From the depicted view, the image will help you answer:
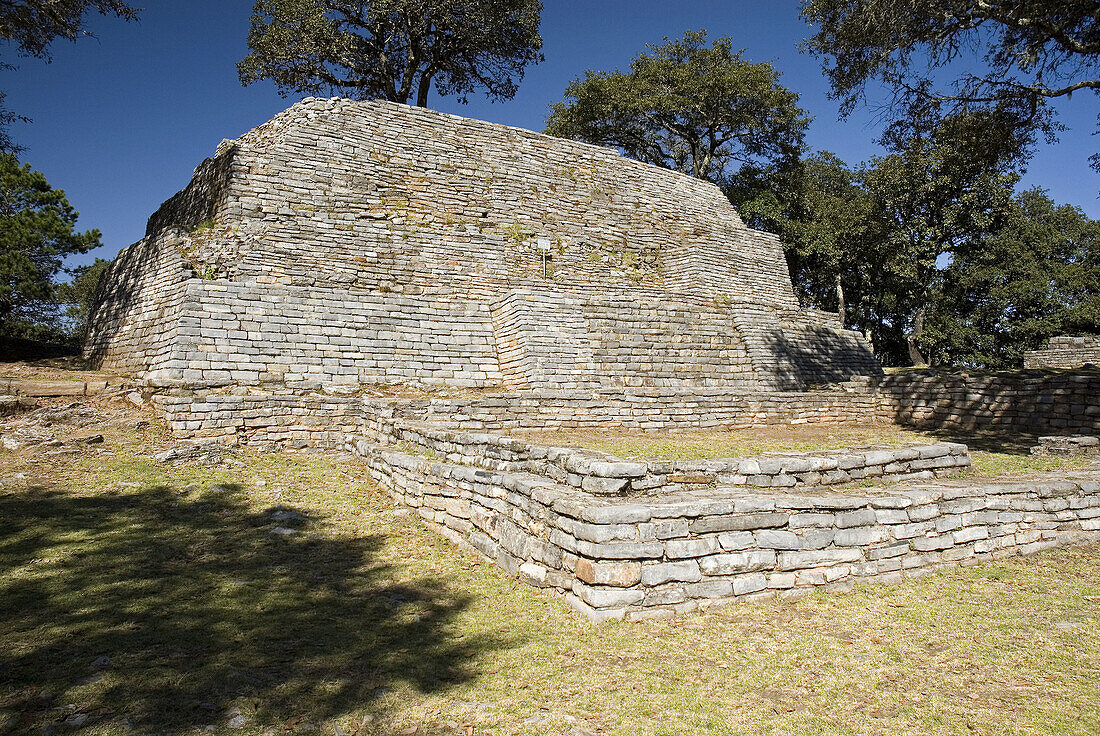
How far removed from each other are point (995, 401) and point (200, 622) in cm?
1525

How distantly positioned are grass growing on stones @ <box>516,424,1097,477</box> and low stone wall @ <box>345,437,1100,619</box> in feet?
4.15

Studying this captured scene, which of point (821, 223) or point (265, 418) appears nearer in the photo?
point (265, 418)

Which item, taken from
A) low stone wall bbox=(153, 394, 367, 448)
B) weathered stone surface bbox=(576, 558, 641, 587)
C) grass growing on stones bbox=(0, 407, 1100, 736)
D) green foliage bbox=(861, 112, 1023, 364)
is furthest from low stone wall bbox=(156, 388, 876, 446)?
green foliage bbox=(861, 112, 1023, 364)

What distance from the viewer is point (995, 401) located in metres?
13.4

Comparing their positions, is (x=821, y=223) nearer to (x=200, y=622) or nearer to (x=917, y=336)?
(x=917, y=336)

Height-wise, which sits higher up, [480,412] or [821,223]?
[821,223]

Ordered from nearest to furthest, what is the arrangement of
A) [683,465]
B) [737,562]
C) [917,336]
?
[737,562] < [683,465] < [917,336]

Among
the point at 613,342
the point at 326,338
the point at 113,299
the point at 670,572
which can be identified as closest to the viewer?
the point at 670,572

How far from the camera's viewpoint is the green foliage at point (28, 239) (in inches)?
632

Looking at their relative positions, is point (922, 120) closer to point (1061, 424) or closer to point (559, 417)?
point (1061, 424)

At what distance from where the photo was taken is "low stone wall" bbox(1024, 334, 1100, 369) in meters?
21.9

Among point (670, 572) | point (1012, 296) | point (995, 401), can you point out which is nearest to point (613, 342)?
point (995, 401)

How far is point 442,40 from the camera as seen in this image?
26703 mm

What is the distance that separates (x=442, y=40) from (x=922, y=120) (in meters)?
20.8
